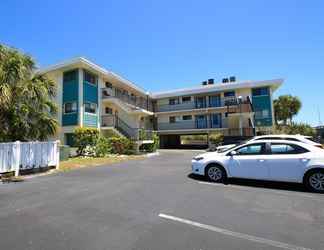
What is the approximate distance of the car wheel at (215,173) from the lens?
8.61m

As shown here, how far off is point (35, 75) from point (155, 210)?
11.1 m

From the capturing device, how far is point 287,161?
24.5 feet

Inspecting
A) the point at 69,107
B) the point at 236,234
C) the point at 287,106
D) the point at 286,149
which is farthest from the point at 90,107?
the point at 287,106

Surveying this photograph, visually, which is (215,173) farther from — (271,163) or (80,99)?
(80,99)

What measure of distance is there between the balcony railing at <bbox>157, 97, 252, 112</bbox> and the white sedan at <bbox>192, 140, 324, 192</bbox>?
65.2 feet

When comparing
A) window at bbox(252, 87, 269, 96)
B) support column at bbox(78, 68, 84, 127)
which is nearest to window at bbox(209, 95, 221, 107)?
window at bbox(252, 87, 269, 96)

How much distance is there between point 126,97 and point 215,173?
2055 centimetres

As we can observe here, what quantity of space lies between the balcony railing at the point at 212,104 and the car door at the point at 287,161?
20.1 metres

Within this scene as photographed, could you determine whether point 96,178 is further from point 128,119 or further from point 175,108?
point 175,108

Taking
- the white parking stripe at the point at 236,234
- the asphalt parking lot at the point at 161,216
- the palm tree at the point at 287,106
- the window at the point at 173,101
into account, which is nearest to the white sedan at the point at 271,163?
the asphalt parking lot at the point at 161,216

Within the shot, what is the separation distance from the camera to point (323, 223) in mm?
4625

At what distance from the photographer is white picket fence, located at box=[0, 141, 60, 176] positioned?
9688 mm

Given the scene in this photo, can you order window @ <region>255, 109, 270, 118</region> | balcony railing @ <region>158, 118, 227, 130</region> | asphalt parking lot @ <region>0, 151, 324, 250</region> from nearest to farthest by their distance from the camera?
asphalt parking lot @ <region>0, 151, 324, 250</region> < window @ <region>255, 109, 270, 118</region> < balcony railing @ <region>158, 118, 227, 130</region>

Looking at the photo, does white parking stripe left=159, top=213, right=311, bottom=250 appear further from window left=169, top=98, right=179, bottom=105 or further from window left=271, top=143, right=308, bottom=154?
window left=169, top=98, right=179, bottom=105
